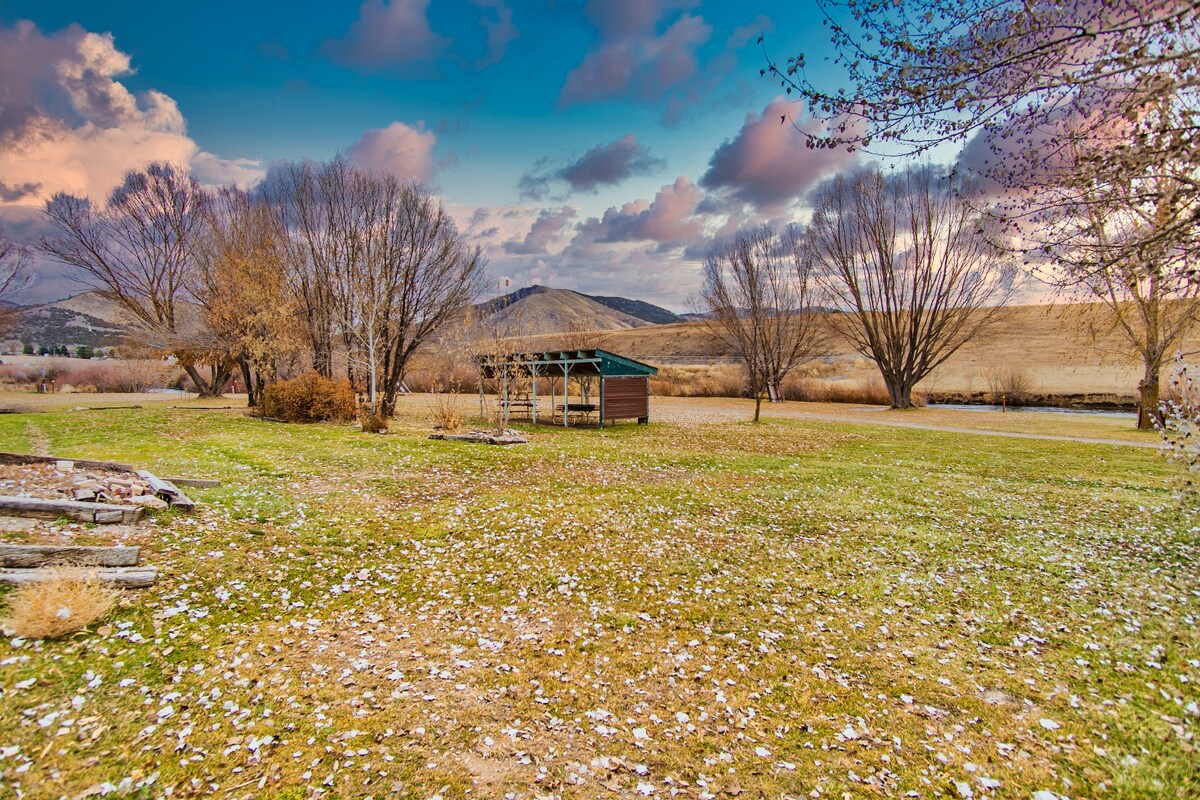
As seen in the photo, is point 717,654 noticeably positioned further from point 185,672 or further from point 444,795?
point 185,672

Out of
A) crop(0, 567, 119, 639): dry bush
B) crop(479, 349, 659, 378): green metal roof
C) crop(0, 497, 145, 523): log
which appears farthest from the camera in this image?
crop(479, 349, 659, 378): green metal roof

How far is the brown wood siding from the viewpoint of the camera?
28.1 meters

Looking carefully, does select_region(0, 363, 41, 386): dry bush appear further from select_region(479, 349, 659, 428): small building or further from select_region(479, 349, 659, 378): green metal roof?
select_region(479, 349, 659, 378): green metal roof

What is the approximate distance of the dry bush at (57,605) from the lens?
16.0 feet

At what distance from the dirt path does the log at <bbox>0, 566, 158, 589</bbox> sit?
27.5 meters

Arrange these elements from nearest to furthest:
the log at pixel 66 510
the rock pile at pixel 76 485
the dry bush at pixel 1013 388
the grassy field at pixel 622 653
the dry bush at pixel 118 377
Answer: the grassy field at pixel 622 653 < the log at pixel 66 510 < the rock pile at pixel 76 485 < the dry bush at pixel 1013 388 < the dry bush at pixel 118 377

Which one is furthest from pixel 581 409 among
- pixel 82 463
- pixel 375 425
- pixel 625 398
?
pixel 82 463

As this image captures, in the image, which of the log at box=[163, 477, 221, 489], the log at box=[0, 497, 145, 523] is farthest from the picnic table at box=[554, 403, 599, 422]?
the log at box=[0, 497, 145, 523]

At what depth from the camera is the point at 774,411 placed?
38.4 metres

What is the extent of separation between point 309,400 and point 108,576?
21.4 metres

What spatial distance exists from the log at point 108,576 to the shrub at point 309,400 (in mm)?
20781

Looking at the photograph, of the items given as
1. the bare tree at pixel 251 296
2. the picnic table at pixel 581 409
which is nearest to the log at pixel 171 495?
the picnic table at pixel 581 409

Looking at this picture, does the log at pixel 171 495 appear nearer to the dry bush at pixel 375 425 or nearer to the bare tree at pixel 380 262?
the dry bush at pixel 375 425

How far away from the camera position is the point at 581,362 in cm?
2797
